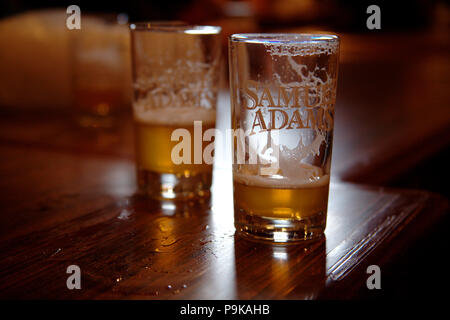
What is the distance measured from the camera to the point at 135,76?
2.93 feet

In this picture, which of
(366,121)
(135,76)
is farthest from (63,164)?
(366,121)

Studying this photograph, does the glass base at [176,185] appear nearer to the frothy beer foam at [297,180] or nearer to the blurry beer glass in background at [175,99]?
the blurry beer glass in background at [175,99]

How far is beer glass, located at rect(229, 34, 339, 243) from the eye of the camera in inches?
25.6

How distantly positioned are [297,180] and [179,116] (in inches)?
10.2

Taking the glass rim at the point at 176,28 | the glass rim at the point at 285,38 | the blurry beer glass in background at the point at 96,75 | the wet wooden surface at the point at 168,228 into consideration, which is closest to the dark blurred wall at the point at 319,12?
the blurry beer glass in background at the point at 96,75

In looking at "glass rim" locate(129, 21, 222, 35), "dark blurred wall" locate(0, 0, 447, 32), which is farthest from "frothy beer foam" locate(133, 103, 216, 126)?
"dark blurred wall" locate(0, 0, 447, 32)

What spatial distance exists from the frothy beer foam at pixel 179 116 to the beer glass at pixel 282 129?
18cm

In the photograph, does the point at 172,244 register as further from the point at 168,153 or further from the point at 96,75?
the point at 96,75

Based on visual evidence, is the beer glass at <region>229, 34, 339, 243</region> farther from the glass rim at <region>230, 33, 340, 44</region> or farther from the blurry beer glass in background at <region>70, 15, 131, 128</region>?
the blurry beer glass in background at <region>70, 15, 131, 128</region>

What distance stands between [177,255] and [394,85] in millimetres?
1658

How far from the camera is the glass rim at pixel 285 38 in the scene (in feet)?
2.13

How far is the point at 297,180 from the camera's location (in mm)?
674

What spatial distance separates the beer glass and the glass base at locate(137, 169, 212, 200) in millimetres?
190
